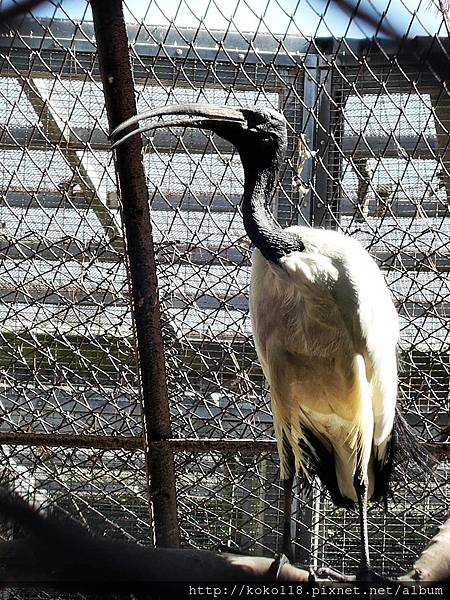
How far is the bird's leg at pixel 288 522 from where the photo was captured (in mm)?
2977

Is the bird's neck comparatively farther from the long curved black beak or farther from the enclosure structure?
the enclosure structure

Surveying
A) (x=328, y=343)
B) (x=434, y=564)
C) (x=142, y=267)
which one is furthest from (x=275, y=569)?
(x=142, y=267)

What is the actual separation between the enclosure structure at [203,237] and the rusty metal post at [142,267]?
432 millimetres

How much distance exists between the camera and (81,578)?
1401mm

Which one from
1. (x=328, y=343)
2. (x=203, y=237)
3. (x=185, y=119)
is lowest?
(x=328, y=343)

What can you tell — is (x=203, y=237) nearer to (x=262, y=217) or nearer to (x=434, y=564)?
(x=262, y=217)

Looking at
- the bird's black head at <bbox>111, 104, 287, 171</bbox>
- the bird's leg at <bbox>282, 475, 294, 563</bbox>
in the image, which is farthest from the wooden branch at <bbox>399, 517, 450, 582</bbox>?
the bird's black head at <bbox>111, 104, 287, 171</bbox>

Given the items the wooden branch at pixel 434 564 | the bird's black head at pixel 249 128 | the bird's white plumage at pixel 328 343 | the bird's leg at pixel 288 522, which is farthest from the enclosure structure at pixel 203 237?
the wooden branch at pixel 434 564

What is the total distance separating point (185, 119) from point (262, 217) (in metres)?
0.45

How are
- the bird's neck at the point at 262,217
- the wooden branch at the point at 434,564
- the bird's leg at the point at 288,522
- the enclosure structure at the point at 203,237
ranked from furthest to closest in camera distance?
the enclosure structure at the point at 203,237 → the bird's leg at the point at 288,522 → the bird's neck at the point at 262,217 → the wooden branch at the point at 434,564

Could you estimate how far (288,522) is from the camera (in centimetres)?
306

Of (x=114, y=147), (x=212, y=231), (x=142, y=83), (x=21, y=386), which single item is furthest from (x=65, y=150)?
(x=114, y=147)

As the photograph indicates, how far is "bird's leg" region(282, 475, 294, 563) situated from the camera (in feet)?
9.77

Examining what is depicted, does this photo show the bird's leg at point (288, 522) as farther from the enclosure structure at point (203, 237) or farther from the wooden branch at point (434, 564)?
the wooden branch at point (434, 564)
